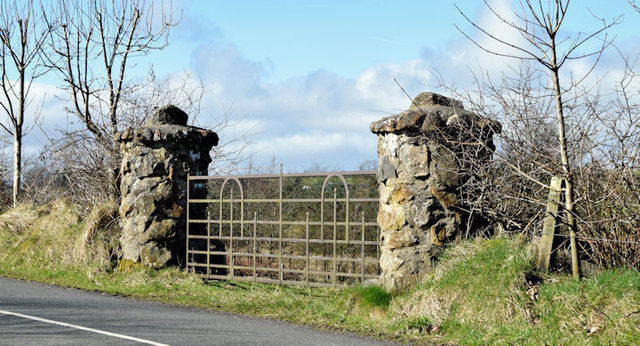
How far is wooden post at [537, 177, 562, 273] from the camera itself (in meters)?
7.59

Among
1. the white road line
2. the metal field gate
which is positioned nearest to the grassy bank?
the metal field gate

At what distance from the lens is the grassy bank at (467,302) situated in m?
6.75

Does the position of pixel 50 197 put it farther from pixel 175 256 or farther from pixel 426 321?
pixel 426 321

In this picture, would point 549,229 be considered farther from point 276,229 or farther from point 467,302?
point 276,229

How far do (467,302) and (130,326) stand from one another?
3.94m

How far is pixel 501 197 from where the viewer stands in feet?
27.8

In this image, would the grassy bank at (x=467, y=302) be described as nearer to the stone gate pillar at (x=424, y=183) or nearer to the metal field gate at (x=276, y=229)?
the stone gate pillar at (x=424, y=183)

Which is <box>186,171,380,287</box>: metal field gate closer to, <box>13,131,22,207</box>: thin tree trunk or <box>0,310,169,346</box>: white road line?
<box>0,310,169,346</box>: white road line

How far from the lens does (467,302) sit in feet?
24.9

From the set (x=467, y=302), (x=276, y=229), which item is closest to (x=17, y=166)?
(x=276, y=229)

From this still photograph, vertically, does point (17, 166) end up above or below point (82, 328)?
above

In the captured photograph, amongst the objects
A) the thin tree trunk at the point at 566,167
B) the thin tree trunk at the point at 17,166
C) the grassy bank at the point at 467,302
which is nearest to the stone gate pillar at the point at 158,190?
the grassy bank at the point at 467,302

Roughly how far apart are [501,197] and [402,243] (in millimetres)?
1352

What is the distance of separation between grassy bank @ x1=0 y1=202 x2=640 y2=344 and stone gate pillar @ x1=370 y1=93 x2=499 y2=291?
32 centimetres
